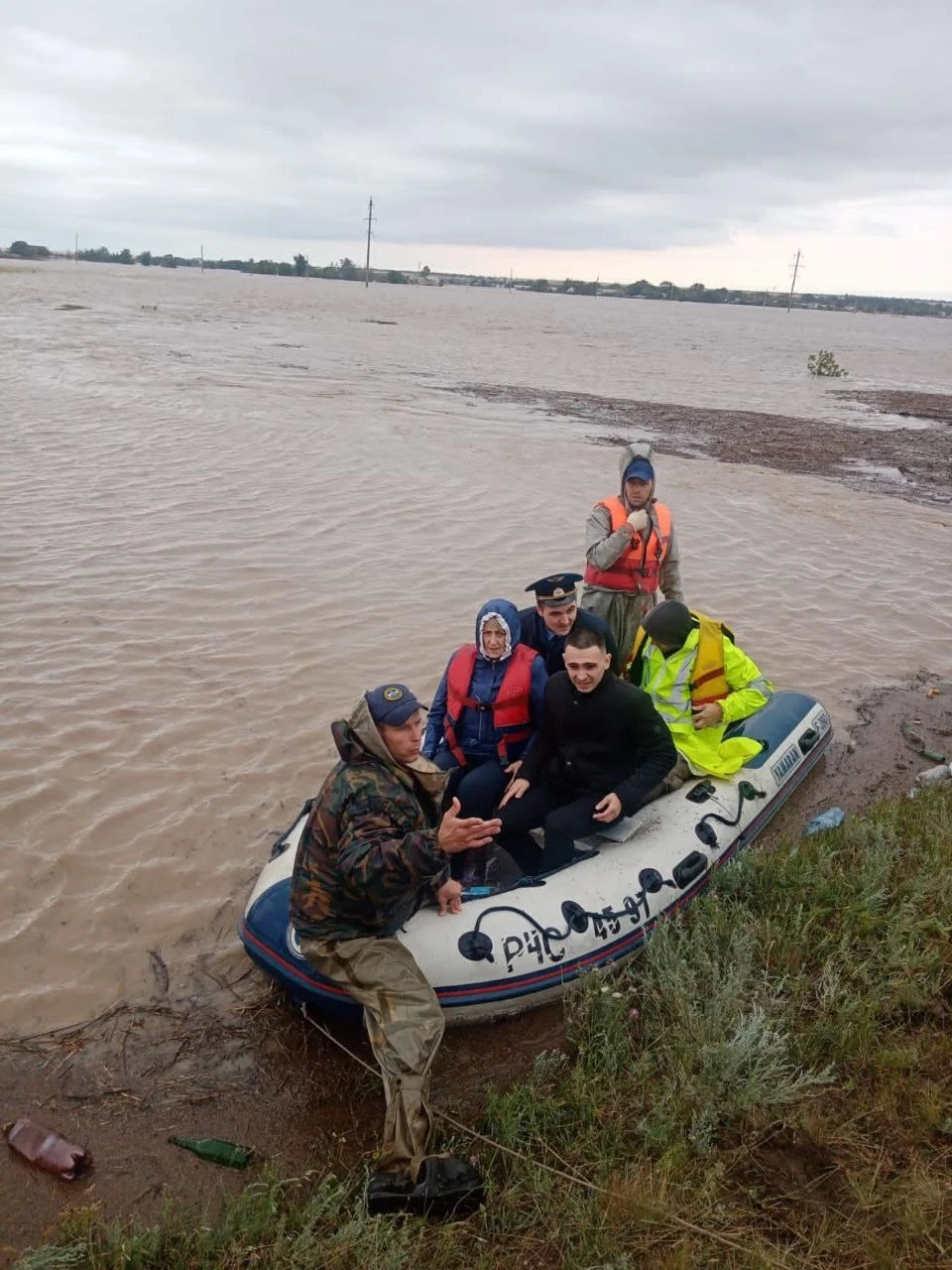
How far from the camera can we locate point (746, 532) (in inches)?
480

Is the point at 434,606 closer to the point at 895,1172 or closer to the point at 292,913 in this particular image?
the point at 292,913

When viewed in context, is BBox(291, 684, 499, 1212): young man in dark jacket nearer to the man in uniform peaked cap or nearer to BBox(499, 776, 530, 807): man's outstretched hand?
BBox(499, 776, 530, 807): man's outstretched hand

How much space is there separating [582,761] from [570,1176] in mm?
1962

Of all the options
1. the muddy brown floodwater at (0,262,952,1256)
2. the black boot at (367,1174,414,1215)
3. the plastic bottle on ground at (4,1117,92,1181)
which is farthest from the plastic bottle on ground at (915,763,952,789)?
the plastic bottle on ground at (4,1117,92,1181)

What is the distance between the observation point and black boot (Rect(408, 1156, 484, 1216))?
322cm

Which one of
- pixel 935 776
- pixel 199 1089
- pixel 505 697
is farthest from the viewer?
pixel 935 776

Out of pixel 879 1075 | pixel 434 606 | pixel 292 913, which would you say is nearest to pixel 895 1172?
pixel 879 1075

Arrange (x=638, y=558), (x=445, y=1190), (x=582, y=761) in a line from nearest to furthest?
(x=445, y=1190) → (x=582, y=761) → (x=638, y=558)

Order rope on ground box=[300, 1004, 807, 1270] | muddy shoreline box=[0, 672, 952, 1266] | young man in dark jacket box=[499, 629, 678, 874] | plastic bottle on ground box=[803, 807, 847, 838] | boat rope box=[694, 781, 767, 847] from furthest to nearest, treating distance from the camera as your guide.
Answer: plastic bottle on ground box=[803, 807, 847, 838] → boat rope box=[694, 781, 767, 847] → young man in dark jacket box=[499, 629, 678, 874] → muddy shoreline box=[0, 672, 952, 1266] → rope on ground box=[300, 1004, 807, 1270]

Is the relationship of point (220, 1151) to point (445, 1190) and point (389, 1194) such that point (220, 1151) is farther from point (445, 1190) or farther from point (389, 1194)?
point (445, 1190)

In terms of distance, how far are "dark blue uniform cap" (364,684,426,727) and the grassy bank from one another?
4.97 feet

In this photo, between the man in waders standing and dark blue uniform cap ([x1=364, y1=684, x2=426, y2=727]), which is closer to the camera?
dark blue uniform cap ([x1=364, y1=684, x2=426, y2=727])

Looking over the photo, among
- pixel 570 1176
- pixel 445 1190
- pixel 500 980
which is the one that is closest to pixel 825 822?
pixel 500 980

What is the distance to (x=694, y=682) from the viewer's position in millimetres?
5391
